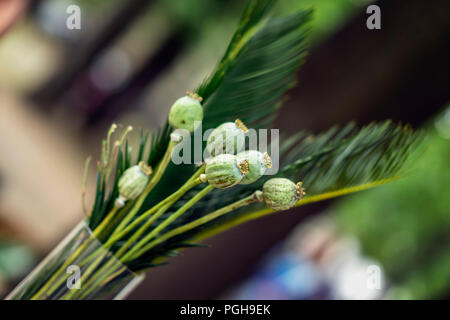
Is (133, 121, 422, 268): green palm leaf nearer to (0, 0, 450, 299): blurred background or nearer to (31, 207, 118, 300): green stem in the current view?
(31, 207, 118, 300): green stem

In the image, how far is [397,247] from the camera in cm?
208

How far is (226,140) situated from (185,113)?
0.16ft

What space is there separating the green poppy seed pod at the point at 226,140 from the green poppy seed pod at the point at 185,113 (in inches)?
1.3

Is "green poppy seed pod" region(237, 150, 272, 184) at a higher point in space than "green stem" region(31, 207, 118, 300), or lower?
higher

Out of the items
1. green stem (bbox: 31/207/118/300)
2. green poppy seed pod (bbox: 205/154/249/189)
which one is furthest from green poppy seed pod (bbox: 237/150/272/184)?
green stem (bbox: 31/207/118/300)

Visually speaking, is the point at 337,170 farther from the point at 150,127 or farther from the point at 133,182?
the point at 150,127

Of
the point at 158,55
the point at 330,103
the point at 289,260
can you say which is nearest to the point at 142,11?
the point at 158,55

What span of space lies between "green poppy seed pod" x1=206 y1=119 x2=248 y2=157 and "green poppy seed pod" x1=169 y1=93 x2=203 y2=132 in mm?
32

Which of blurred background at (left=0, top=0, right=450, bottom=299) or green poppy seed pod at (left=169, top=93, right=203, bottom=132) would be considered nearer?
green poppy seed pod at (left=169, top=93, right=203, bottom=132)

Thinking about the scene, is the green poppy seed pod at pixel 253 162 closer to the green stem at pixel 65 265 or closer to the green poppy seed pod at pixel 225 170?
the green poppy seed pod at pixel 225 170

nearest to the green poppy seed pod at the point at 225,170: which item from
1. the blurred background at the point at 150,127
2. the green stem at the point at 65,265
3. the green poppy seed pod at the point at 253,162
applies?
the green poppy seed pod at the point at 253,162

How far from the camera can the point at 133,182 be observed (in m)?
0.38

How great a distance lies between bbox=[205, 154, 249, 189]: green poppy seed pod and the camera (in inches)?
12.6
